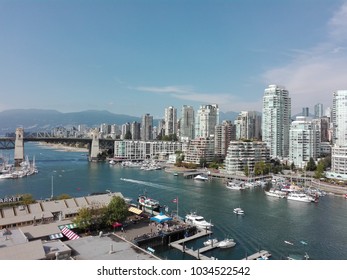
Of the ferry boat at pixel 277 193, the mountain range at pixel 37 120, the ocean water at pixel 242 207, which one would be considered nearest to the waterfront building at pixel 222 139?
the ocean water at pixel 242 207

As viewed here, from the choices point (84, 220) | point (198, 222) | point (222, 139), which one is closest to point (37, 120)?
point (222, 139)

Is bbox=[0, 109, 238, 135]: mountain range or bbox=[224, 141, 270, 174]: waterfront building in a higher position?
bbox=[0, 109, 238, 135]: mountain range

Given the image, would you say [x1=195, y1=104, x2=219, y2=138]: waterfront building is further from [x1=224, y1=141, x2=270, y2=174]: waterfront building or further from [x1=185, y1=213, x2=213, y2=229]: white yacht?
[x1=185, y1=213, x2=213, y2=229]: white yacht

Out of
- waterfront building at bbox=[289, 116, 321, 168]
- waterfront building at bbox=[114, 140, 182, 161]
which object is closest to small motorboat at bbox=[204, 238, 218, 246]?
waterfront building at bbox=[289, 116, 321, 168]

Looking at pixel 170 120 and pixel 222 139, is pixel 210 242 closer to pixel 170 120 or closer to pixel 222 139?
pixel 222 139

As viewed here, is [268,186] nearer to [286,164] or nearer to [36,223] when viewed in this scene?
[286,164]

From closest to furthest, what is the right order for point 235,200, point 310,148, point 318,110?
1. point 235,200
2. point 310,148
3. point 318,110

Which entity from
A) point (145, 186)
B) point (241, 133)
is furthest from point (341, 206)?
point (241, 133)

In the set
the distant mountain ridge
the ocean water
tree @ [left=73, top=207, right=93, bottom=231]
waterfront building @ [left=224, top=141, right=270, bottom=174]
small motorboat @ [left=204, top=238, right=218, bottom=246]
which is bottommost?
the ocean water
